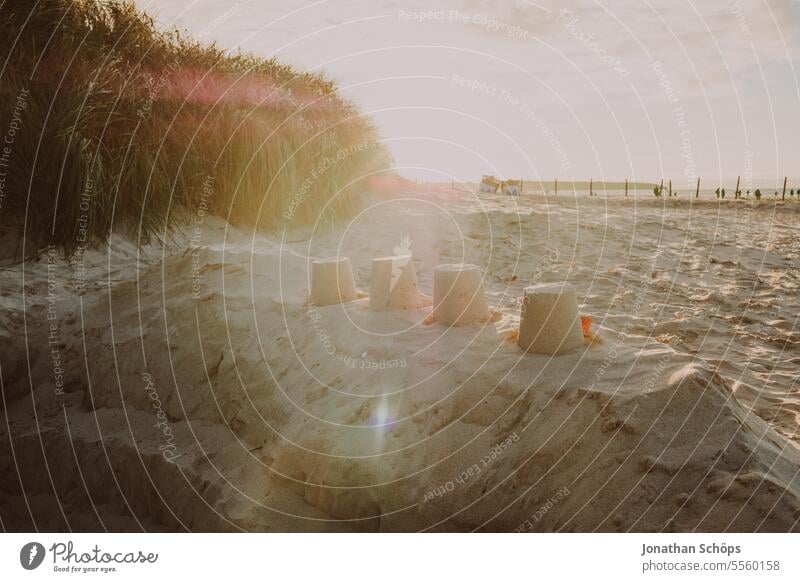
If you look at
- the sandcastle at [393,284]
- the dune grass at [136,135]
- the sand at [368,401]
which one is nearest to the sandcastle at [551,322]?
the sand at [368,401]

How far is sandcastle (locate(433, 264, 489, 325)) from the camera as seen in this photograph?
568 centimetres

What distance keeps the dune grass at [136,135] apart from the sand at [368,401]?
1.88ft

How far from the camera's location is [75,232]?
28.0 feet

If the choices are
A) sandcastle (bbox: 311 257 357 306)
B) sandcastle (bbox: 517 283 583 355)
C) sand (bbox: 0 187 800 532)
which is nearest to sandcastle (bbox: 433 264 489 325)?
sand (bbox: 0 187 800 532)

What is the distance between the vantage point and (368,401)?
4973 mm

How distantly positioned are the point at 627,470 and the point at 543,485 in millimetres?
532

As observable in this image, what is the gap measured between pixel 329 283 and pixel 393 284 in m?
0.87

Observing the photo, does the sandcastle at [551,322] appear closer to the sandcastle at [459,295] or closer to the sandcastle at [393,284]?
the sandcastle at [459,295]

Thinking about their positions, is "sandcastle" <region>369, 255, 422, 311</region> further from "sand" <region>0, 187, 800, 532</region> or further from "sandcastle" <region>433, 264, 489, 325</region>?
"sandcastle" <region>433, 264, 489, 325</region>

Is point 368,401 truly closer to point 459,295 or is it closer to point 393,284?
point 459,295

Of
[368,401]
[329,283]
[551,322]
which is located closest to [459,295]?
[551,322]

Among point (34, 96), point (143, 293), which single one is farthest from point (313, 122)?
point (143, 293)

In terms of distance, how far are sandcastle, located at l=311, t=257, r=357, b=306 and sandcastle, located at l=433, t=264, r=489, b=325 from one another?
142 cm

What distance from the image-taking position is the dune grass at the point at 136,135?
8.46 m
